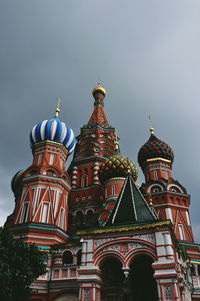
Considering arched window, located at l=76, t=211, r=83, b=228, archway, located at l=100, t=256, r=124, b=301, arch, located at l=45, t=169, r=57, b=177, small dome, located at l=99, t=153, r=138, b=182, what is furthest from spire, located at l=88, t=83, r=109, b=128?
archway, located at l=100, t=256, r=124, b=301

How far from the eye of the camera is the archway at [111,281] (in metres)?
11.4

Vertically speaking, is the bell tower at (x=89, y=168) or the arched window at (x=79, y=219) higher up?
the bell tower at (x=89, y=168)

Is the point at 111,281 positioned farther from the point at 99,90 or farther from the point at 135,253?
the point at 99,90

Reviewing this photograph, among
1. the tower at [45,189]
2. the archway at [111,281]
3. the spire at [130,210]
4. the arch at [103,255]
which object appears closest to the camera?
the arch at [103,255]

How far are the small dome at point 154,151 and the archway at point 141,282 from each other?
47.0 feet

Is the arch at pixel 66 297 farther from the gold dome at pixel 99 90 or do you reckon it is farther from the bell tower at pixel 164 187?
the gold dome at pixel 99 90

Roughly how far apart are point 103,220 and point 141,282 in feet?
24.4

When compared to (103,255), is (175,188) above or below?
above

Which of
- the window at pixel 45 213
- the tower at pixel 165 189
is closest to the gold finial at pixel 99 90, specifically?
the tower at pixel 165 189

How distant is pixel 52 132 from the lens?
22.8 meters

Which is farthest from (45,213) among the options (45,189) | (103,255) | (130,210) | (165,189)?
(165,189)

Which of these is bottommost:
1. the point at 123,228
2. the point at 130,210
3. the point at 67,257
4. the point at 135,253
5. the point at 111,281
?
the point at 111,281

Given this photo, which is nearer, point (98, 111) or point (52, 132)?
point (52, 132)

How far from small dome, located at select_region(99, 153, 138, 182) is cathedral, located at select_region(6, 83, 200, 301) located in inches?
3.3
